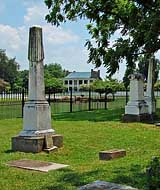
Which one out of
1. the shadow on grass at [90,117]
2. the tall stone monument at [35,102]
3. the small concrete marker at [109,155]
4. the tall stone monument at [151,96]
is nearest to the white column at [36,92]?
the tall stone monument at [35,102]

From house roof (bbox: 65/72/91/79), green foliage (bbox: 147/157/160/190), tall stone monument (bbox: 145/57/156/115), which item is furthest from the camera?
house roof (bbox: 65/72/91/79)

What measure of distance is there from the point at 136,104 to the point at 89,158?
900cm

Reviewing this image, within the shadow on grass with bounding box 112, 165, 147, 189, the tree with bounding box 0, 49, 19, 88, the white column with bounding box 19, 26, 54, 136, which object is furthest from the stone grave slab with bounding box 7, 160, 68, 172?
the tree with bounding box 0, 49, 19, 88

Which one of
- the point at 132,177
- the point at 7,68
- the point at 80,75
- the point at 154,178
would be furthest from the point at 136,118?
the point at 7,68

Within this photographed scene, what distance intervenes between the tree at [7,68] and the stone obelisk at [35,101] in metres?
115


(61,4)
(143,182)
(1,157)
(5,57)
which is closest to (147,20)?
(1,157)

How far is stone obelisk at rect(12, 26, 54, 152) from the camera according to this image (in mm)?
10453

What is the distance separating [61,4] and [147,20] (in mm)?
10068

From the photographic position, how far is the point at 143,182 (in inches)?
249

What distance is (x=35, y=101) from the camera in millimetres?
10625

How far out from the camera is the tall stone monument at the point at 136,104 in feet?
58.8

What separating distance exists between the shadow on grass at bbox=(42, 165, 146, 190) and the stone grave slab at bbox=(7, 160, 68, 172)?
567mm

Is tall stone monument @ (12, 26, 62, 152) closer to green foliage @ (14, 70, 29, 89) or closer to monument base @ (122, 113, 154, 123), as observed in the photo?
monument base @ (122, 113, 154, 123)

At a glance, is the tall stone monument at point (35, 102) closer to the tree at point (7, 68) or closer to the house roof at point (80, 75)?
the house roof at point (80, 75)
